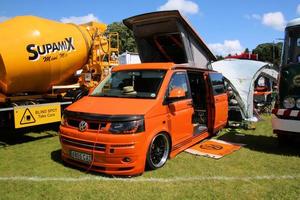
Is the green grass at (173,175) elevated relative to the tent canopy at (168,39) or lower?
lower

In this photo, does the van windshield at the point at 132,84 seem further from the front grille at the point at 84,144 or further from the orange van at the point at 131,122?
the front grille at the point at 84,144

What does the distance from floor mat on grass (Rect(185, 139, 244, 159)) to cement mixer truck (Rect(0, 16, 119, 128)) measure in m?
3.85

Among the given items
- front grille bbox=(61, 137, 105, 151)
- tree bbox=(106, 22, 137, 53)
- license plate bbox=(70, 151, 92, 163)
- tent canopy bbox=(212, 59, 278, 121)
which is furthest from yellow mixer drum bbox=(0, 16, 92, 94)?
tree bbox=(106, 22, 137, 53)

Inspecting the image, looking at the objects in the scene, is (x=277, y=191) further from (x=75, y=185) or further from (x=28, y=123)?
(x=28, y=123)

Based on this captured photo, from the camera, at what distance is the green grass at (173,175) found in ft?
16.6

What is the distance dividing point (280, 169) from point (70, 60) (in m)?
6.12

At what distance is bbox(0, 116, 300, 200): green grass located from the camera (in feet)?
16.6

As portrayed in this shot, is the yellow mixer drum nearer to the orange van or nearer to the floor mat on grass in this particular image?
the orange van

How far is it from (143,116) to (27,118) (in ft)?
12.6

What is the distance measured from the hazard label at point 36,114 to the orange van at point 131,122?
2.13 m

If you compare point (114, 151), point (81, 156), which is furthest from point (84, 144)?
point (114, 151)

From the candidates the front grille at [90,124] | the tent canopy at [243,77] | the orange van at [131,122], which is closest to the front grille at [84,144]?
the orange van at [131,122]

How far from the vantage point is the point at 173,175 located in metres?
5.91

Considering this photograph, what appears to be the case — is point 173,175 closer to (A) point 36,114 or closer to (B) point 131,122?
(B) point 131,122
